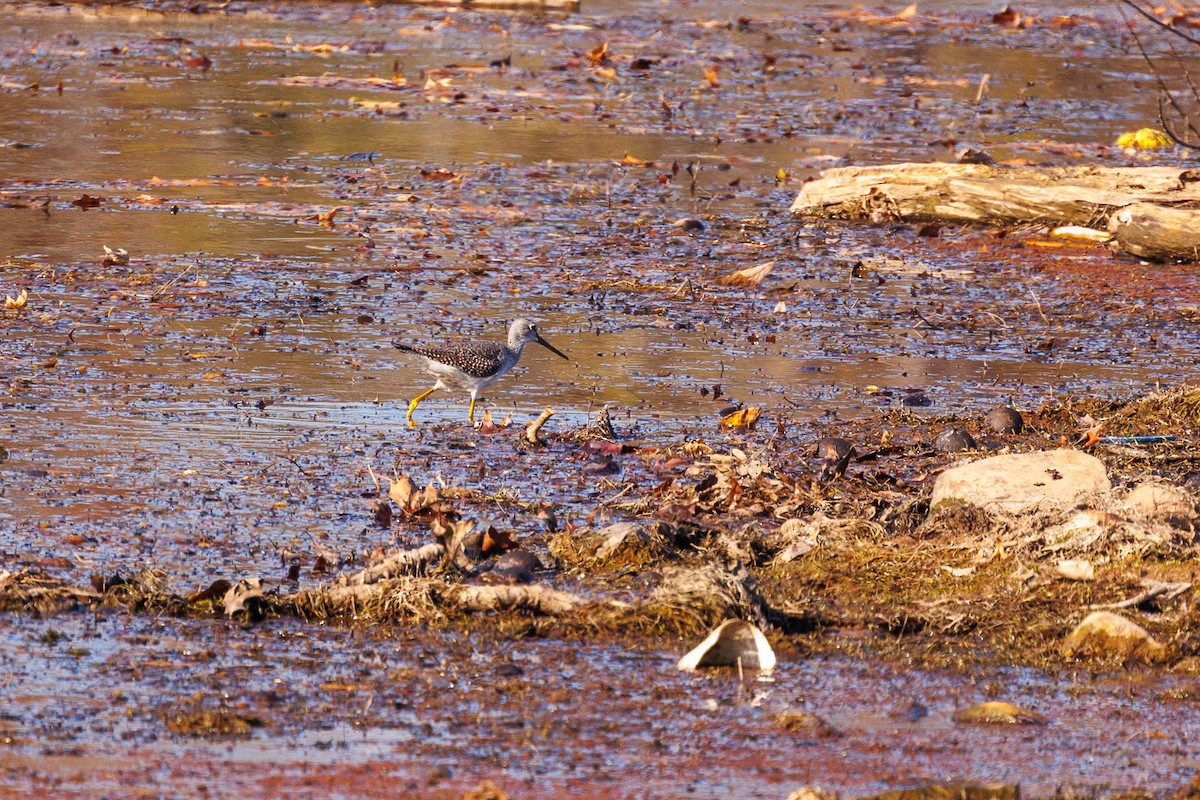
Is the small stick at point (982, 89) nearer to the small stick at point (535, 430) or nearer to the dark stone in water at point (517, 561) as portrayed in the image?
the small stick at point (535, 430)

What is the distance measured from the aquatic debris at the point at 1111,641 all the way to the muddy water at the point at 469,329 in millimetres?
296

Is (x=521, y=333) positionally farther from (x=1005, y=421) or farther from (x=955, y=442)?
(x=1005, y=421)

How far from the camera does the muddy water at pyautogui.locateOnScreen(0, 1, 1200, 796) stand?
5.44 m

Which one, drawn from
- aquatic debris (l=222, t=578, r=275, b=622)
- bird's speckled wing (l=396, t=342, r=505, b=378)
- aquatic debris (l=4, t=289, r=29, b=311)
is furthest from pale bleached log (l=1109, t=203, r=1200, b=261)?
aquatic debris (l=222, t=578, r=275, b=622)

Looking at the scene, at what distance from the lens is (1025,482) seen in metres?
7.60

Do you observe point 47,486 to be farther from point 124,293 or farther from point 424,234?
point 424,234

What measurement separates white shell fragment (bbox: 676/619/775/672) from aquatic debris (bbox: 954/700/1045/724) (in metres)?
0.71

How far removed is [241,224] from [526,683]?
915 centimetres

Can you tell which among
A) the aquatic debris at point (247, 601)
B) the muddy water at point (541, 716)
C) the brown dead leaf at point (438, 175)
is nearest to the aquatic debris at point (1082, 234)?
the brown dead leaf at point (438, 175)

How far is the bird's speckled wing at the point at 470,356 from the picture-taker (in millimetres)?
9203

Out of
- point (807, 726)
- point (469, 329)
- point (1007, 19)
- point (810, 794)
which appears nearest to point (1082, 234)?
point (469, 329)

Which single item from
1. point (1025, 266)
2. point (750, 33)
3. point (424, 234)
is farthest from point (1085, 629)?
point (750, 33)

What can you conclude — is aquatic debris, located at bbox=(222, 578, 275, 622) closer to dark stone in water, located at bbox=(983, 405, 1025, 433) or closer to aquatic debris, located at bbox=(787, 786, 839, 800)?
aquatic debris, located at bbox=(787, 786, 839, 800)

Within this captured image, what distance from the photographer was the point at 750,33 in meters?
29.4
